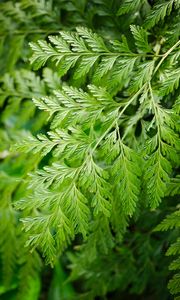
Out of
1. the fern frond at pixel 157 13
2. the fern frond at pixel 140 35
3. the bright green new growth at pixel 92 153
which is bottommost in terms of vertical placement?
the bright green new growth at pixel 92 153

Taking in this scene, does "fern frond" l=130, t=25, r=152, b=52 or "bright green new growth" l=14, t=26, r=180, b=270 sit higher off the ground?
"fern frond" l=130, t=25, r=152, b=52

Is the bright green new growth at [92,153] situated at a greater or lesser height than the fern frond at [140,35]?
lesser

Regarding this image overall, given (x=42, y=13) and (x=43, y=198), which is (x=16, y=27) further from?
(x=43, y=198)

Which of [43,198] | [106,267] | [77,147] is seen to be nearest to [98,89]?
[77,147]

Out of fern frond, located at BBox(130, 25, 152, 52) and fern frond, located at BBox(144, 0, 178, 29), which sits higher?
fern frond, located at BBox(144, 0, 178, 29)

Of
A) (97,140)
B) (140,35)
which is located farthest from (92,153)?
(140,35)

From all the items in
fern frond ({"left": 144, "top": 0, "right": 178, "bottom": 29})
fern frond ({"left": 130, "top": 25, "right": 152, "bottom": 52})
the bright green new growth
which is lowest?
the bright green new growth

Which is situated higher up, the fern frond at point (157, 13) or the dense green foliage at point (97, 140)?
the fern frond at point (157, 13)

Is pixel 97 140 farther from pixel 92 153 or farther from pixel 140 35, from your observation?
pixel 140 35
